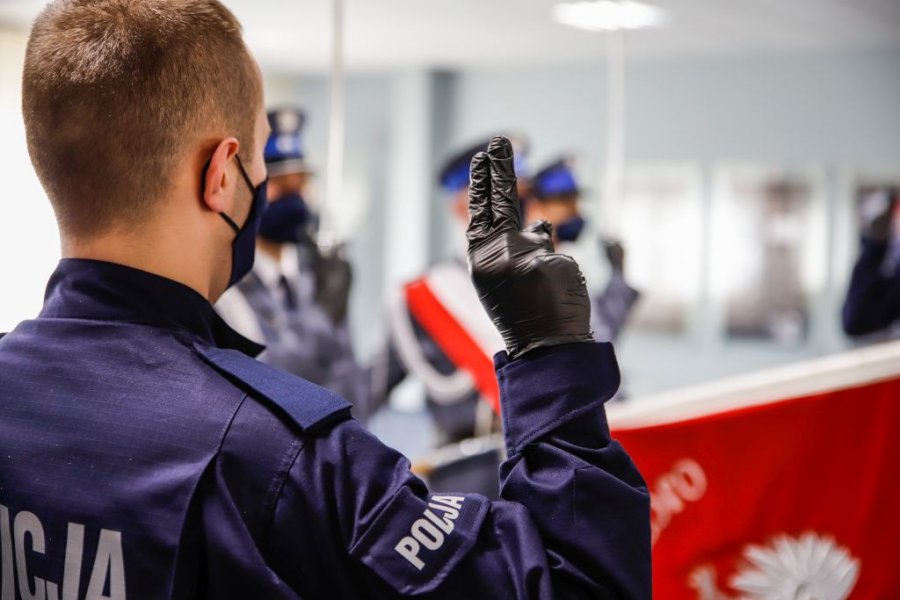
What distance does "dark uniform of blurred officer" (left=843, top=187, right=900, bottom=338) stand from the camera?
183 inches

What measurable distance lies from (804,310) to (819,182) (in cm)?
86

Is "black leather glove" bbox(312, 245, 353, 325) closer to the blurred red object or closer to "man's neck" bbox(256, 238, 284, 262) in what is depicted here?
"man's neck" bbox(256, 238, 284, 262)

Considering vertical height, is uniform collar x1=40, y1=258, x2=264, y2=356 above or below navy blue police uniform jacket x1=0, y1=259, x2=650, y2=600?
above

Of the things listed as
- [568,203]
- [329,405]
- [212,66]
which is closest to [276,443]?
[329,405]

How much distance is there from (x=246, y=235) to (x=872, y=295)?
4347mm

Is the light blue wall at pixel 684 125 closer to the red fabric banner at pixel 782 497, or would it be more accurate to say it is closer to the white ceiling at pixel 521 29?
the white ceiling at pixel 521 29

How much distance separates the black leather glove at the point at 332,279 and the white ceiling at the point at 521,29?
10.8 ft

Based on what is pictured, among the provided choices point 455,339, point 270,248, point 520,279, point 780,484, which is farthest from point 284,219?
point 520,279

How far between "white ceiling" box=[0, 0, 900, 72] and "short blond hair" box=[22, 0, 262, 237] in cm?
468

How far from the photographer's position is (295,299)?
2.85 metres

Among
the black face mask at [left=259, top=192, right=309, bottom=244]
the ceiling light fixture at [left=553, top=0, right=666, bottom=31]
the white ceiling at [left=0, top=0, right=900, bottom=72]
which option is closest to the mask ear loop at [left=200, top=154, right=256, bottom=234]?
the black face mask at [left=259, top=192, right=309, bottom=244]

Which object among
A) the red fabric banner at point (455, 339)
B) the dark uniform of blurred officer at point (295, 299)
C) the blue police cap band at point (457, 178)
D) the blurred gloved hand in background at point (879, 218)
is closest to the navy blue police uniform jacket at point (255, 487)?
the red fabric banner at point (455, 339)

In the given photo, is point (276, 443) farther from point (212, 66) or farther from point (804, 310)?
point (804, 310)

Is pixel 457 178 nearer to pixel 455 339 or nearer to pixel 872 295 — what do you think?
pixel 455 339
